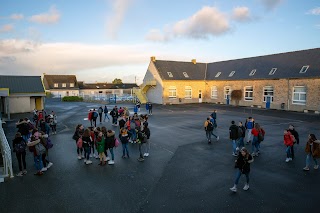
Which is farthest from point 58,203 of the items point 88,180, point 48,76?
point 48,76

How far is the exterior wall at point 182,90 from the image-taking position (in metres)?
37.7

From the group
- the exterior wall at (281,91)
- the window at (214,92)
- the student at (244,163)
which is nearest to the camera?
the student at (244,163)

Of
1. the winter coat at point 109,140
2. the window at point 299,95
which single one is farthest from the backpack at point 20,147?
the window at point 299,95

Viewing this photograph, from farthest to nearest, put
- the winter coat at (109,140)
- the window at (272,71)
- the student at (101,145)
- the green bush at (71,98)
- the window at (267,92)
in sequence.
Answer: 1. the green bush at (71,98)
2. the window at (272,71)
3. the window at (267,92)
4. the winter coat at (109,140)
5. the student at (101,145)

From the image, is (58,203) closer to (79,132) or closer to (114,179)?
(114,179)

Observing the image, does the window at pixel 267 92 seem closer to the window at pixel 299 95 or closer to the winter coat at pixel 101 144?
the window at pixel 299 95

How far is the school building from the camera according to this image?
90.1 ft

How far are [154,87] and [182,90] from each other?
16.0 feet

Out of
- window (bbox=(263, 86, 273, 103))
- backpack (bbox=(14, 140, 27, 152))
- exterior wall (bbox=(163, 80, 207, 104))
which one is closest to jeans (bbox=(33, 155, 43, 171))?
backpack (bbox=(14, 140, 27, 152))

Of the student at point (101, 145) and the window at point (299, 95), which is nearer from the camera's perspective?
the student at point (101, 145)

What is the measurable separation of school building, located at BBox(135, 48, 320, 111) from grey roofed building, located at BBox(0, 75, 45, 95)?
1610 centimetres

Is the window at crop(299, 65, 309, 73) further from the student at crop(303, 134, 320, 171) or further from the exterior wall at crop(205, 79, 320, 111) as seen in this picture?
the student at crop(303, 134, 320, 171)

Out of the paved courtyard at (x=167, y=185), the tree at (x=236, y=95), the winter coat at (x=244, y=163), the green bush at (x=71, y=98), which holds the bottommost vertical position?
the paved courtyard at (x=167, y=185)

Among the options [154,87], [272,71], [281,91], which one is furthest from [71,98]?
[281,91]
